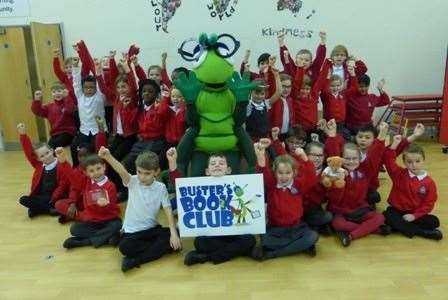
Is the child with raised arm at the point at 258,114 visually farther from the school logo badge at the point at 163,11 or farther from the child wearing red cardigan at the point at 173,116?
the school logo badge at the point at 163,11

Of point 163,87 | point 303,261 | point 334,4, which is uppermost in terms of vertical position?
point 334,4

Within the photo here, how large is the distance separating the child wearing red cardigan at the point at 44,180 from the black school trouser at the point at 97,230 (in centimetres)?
60

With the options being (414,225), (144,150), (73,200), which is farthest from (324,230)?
(73,200)

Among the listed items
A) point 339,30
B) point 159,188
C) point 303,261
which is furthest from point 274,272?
point 339,30

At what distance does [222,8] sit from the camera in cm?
546

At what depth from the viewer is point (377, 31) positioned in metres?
5.50

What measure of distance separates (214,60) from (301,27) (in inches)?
121

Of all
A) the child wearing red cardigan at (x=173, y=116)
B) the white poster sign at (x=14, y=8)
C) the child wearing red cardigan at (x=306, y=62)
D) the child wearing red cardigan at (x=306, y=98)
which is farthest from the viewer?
the white poster sign at (x=14, y=8)

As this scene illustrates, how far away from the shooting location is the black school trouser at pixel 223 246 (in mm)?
2598

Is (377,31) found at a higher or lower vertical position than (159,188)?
higher

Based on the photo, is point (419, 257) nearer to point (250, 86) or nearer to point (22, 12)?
point (250, 86)

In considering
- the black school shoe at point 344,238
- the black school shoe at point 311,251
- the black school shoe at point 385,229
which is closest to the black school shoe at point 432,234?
the black school shoe at point 385,229

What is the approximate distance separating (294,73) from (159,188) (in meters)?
2.06

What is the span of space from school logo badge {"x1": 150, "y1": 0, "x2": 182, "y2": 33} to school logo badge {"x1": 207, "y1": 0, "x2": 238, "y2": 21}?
429 mm
